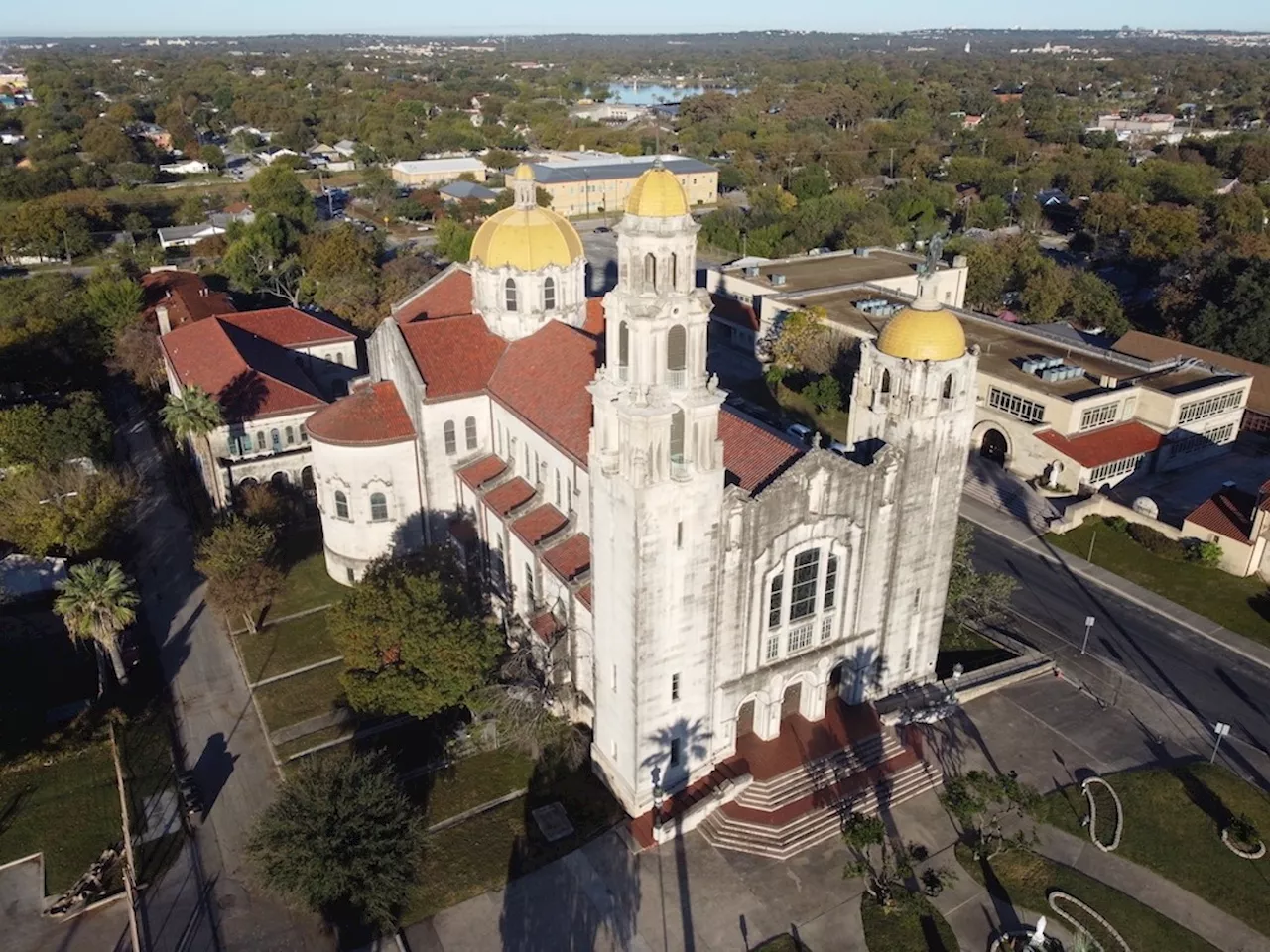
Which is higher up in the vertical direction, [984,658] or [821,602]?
[821,602]

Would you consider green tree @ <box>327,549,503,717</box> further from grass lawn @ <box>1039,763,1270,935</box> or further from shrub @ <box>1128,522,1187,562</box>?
shrub @ <box>1128,522,1187,562</box>

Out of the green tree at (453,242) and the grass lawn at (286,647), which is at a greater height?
the green tree at (453,242)

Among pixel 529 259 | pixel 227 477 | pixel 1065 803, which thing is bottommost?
pixel 1065 803

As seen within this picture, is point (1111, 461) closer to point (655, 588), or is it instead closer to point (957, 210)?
point (655, 588)

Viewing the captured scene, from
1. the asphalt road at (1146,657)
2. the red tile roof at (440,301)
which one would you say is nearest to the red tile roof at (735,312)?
the red tile roof at (440,301)

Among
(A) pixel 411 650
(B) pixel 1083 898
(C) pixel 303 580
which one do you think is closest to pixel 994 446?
(B) pixel 1083 898

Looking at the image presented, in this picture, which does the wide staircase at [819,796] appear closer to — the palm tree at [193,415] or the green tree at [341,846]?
the green tree at [341,846]

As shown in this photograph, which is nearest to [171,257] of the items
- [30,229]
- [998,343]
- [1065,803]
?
[30,229]
